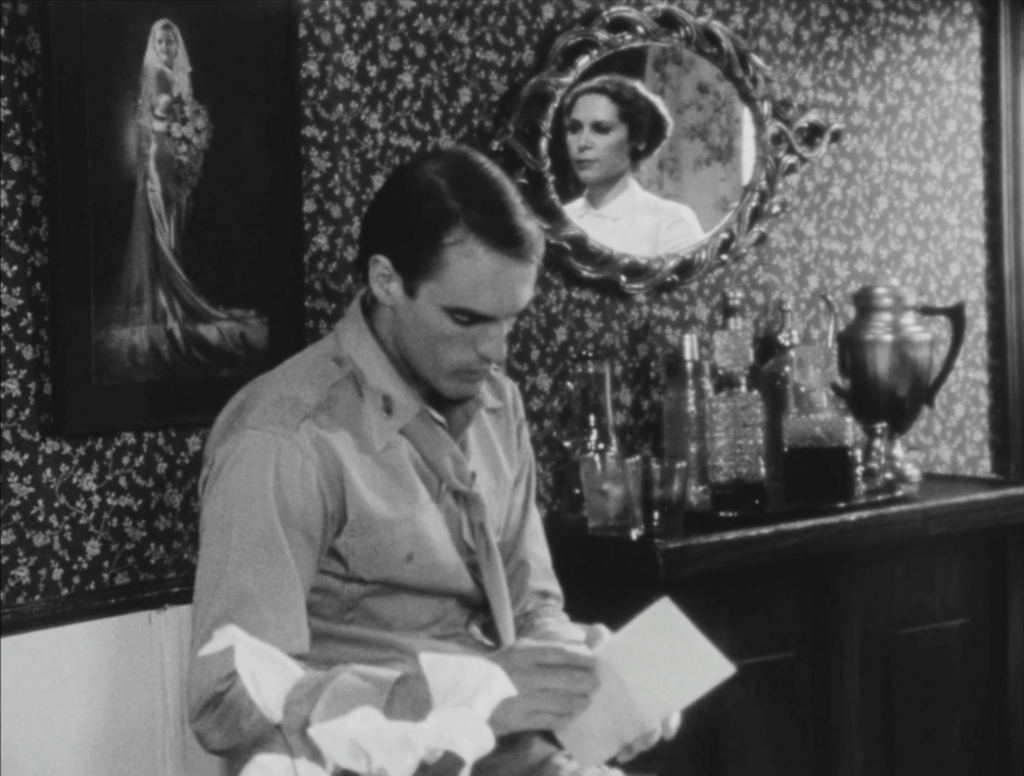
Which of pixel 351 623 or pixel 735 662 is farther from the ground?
pixel 351 623

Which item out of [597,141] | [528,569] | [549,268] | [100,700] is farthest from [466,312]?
[597,141]

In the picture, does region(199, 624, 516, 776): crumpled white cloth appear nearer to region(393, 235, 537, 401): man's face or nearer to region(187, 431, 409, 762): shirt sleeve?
region(187, 431, 409, 762): shirt sleeve

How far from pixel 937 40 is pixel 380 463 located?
250 cm

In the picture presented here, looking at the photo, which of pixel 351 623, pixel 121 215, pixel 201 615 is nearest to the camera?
pixel 201 615

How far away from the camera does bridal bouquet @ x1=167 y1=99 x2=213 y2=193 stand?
258 cm

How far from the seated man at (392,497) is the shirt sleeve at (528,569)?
3cm

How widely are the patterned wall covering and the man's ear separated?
508 mm

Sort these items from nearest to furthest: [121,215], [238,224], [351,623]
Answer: [351,623]
[121,215]
[238,224]

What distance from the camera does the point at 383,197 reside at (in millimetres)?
2371

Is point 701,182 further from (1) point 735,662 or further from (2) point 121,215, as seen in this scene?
(2) point 121,215

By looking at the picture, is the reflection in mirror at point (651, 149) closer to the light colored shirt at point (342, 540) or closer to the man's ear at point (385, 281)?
the light colored shirt at point (342, 540)

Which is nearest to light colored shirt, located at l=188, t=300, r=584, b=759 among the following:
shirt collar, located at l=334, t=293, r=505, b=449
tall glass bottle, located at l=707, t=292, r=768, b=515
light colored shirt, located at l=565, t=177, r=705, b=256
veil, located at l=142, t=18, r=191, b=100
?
shirt collar, located at l=334, t=293, r=505, b=449

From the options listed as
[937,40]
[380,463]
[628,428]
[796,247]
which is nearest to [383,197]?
[380,463]

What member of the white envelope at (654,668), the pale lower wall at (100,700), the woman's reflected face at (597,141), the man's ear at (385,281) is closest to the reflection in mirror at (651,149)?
the woman's reflected face at (597,141)
